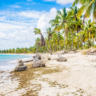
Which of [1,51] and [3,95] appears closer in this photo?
[3,95]

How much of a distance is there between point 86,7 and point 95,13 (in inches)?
60.6

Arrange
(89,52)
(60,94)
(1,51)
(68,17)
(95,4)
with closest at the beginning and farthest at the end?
(60,94) → (95,4) → (89,52) → (68,17) → (1,51)

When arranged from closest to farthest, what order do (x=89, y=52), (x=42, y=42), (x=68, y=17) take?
(x=89, y=52), (x=68, y=17), (x=42, y=42)

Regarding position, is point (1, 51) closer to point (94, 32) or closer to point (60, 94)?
point (94, 32)

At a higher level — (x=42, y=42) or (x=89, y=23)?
(x=89, y=23)

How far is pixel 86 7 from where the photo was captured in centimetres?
1452

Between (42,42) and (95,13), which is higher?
(95,13)

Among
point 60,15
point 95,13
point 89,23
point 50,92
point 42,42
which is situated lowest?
point 50,92

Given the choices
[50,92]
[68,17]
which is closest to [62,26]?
[68,17]

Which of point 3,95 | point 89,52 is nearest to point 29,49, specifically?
point 89,52

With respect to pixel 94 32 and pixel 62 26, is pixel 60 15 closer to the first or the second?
pixel 62 26

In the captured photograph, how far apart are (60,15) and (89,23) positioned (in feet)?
34.8

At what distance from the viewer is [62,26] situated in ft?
102

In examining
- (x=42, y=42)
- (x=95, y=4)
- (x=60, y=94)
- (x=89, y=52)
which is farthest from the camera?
(x=42, y=42)
